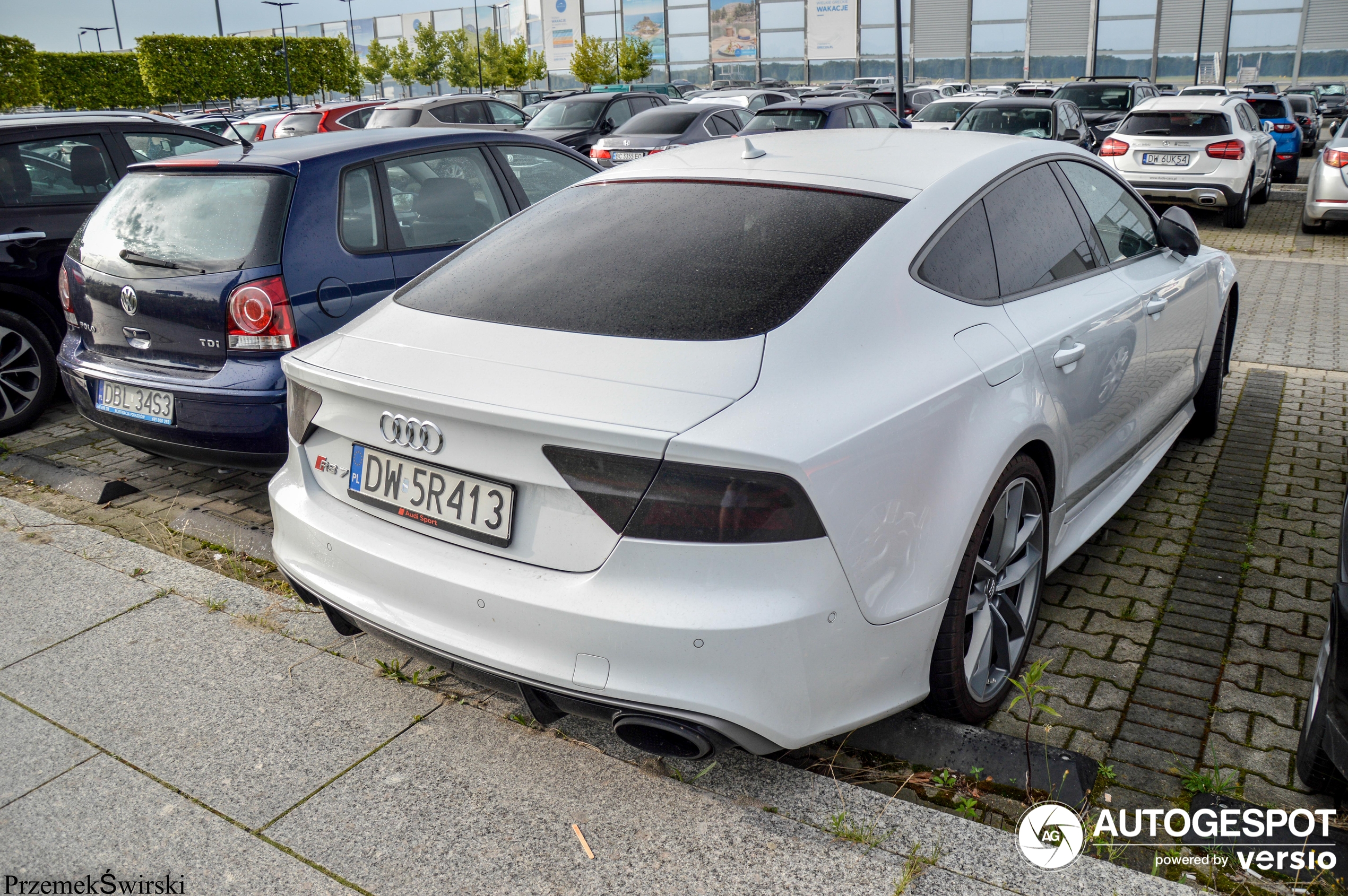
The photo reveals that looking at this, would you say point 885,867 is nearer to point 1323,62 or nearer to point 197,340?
point 197,340

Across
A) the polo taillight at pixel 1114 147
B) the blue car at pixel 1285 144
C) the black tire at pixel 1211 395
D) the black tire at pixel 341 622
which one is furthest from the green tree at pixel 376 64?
the black tire at pixel 341 622

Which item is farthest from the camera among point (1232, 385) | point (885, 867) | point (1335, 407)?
point (1232, 385)

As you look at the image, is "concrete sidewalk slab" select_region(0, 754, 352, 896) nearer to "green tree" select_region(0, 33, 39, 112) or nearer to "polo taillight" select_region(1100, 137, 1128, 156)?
"polo taillight" select_region(1100, 137, 1128, 156)

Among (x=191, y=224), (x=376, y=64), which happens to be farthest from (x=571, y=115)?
(x=376, y=64)

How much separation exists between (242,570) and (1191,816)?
3346 millimetres

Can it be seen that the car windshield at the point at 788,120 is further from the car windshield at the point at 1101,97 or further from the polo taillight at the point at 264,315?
the polo taillight at the point at 264,315

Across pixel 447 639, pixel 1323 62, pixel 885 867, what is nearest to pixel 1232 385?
pixel 885 867

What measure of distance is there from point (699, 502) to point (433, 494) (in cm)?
71

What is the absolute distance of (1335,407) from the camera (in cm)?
580

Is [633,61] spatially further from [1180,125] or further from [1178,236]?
[1178,236]

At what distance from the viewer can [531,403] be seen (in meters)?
2.23

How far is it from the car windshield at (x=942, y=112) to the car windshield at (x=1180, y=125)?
283 inches

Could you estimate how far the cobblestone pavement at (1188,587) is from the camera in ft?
9.37

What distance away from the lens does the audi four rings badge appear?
7.77ft
